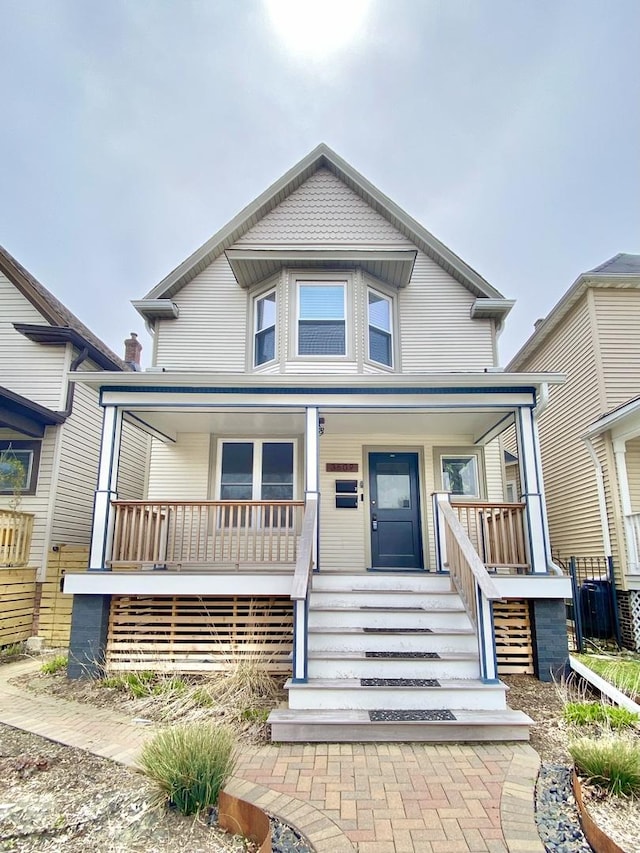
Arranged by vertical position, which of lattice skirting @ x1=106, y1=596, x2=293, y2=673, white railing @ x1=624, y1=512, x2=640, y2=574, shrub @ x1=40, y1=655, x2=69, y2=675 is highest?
white railing @ x1=624, y1=512, x2=640, y2=574

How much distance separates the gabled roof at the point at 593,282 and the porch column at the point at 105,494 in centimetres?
914

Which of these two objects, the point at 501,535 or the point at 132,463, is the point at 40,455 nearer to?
the point at 132,463

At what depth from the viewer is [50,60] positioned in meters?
16.7

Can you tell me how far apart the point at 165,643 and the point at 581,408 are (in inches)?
359

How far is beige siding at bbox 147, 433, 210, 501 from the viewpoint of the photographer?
9.11 metres

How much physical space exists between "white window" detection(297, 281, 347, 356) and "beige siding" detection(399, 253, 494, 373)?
1299 mm

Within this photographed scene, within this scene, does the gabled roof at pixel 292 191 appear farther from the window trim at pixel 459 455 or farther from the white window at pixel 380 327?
the window trim at pixel 459 455

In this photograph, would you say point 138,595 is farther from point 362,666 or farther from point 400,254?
point 400,254

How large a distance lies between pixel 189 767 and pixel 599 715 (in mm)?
3675

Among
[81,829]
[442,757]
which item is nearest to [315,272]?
[442,757]

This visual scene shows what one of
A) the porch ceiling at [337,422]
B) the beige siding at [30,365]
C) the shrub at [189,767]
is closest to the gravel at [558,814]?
the shrub at [189,767]

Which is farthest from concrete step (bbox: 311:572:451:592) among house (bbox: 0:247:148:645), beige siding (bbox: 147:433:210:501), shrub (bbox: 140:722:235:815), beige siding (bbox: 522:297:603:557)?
beige siding (bbox: 522:297:603:557)

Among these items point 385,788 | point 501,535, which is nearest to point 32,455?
point 501,535

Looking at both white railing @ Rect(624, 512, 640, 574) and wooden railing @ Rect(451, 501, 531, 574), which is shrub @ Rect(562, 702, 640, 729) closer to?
wooden railing @ Rect(451, 501, 531, 574)
